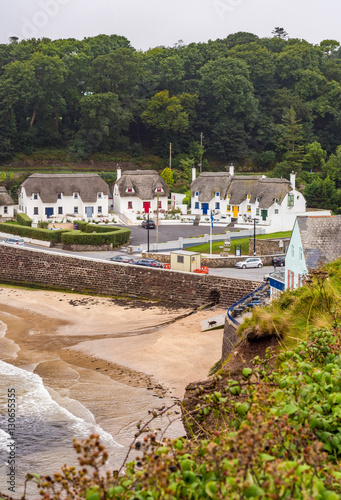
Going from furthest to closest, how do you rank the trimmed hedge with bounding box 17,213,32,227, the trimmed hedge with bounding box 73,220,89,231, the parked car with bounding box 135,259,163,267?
1. the trimmed hedge with bounding box 17,213,32,227
2. the trimmed hedge with bounding box 73,220,89,231
3. the parked car with bounding box 135,259,163,267

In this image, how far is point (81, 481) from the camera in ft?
19.6

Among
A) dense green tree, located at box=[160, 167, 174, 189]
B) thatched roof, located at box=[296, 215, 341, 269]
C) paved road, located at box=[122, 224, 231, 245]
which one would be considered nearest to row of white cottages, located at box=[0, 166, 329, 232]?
paved road, located at box=[122, 224, 231, 245]

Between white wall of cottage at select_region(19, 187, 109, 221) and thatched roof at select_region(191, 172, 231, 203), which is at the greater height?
thatched roof at select_region(191, 172, 231, 203)

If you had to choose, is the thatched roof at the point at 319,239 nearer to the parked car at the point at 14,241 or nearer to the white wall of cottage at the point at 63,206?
the parked car at the point at 14,241

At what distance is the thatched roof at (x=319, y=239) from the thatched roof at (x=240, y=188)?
1161 inches

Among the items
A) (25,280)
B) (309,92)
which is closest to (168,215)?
(25,280)

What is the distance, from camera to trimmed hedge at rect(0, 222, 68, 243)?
46906 mm

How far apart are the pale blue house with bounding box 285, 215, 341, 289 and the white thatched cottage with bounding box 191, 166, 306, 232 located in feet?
87.5

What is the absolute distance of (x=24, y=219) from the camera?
5375 centimetres

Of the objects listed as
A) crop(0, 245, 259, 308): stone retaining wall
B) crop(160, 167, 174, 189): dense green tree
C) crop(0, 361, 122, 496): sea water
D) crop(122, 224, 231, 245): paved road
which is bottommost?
crop(0, 361, 122, 496): sea water

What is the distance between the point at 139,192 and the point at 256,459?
55.9m

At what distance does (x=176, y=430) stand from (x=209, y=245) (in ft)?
95.7

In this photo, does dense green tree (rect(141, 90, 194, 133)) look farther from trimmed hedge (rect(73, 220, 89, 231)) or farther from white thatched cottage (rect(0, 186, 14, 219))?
trimmed hedge (rect(73, 220, 89, 231))

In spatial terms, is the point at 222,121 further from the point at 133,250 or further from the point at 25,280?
the point at 25,280
